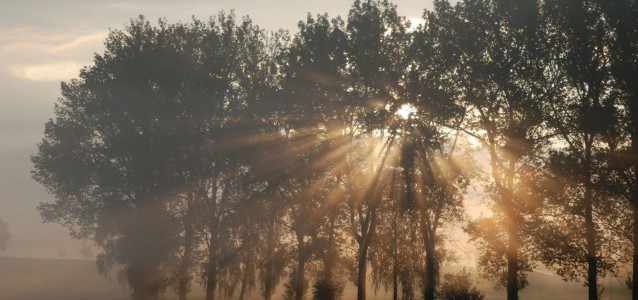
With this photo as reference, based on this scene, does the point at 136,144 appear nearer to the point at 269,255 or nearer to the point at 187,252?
the point at 187,252

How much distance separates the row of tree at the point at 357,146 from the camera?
108 feet

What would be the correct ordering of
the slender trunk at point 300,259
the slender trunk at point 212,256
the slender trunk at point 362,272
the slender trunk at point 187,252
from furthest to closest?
the slender trunk at point 300,259 < the slender trunk at point 212,256 < the slender trunk at point 187,252 < the slender trunk at point 362,272

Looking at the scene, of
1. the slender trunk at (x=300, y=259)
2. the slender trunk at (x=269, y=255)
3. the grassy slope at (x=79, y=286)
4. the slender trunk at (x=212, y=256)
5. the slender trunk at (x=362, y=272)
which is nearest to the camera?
the slender trunk at (x=362, y=272)

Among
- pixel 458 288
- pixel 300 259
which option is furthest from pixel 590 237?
pixel 300 259

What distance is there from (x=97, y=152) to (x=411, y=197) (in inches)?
845

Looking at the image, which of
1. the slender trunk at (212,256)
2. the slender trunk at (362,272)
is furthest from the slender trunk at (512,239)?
the slender trunk at (212,256)

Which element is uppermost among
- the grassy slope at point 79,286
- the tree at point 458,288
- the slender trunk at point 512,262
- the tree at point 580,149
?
the tree at point 580,149

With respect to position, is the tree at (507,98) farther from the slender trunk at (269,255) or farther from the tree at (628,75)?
the slender trunk at (269,255)

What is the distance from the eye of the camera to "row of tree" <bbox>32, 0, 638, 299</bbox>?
33000 millimetres

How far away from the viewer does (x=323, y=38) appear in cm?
4044

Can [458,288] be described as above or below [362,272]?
below

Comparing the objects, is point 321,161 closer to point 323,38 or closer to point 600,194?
point 323,38

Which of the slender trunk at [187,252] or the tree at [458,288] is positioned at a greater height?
the slender trunk at [187,252]

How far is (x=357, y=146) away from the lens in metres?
42.4
